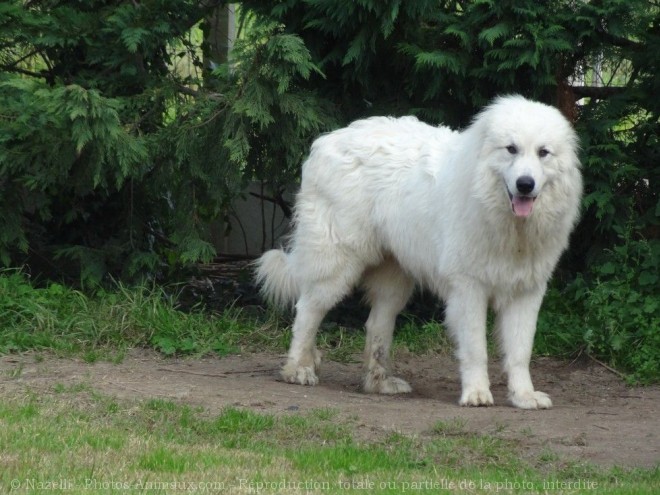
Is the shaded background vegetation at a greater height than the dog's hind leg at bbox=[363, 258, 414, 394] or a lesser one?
greater

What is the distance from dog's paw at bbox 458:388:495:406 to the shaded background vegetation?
1470 mm

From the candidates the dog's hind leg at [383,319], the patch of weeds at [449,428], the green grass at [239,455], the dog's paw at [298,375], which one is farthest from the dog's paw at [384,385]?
the patch of weeds at [449,428]

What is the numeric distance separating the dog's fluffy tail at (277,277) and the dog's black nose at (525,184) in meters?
2.00

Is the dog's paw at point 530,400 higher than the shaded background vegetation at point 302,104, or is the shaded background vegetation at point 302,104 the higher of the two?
the shaded background vegetation at point 302,104

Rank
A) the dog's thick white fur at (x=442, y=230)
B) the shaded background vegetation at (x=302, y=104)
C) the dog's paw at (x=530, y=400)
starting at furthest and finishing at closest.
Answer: the shaded background vegetation at (x=302, y=104), the dog's paw at (x=530, y=400), the dog's thick white fur at (x=442, y=230)

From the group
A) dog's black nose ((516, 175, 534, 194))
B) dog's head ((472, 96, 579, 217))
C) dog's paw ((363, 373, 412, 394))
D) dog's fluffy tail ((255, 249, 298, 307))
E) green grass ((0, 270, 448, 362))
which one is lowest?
green grass ((0, 270, 448, 362))

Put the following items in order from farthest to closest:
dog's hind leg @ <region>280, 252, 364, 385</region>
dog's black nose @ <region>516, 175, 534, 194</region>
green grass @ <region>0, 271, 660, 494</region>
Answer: dog's hind leg @ <region>280, 252, 364, 385</region> → dog's black nose @ <region>516, 175, 534, 194</region> → green grass @ <region>0, 271, 660, 494</region>

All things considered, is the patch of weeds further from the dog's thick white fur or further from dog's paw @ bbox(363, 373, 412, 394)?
dog's paw @ bbox(363, 373, 412, 394)

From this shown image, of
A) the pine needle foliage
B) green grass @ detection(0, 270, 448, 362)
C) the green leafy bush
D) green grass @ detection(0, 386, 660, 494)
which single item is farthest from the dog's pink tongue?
green grass @ detection(0, 270, 448, 362)

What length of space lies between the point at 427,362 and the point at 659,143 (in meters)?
2.34

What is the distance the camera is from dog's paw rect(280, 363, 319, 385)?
23.6 feet

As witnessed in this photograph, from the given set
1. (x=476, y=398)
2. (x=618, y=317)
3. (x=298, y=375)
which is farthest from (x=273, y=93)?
(x=618, y=317)

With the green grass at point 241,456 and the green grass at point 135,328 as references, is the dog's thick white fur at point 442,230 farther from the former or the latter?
the green grass at point 241,456

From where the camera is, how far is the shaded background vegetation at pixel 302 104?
786cm
